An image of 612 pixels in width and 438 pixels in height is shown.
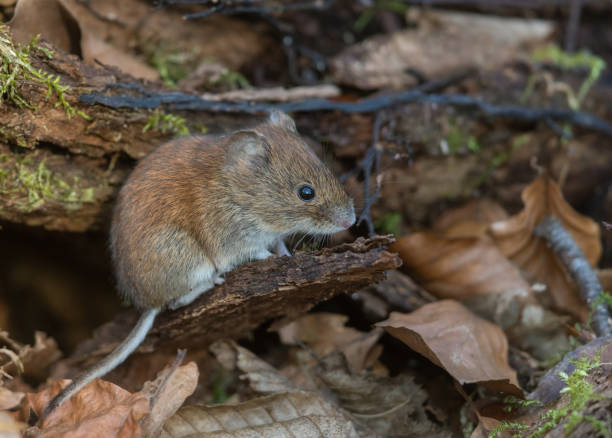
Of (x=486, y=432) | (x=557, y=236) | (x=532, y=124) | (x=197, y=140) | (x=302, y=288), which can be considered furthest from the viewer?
(x=532, y=124)

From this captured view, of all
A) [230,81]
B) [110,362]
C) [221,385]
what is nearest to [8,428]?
[110,362]

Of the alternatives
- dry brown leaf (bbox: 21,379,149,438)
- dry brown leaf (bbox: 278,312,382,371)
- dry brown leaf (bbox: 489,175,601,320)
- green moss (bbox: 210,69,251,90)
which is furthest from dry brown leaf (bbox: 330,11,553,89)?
dry brown leaf (bbox: 21,379,149,438)

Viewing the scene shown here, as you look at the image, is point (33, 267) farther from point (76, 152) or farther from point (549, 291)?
point (549, 291)

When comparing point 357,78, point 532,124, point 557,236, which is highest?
point 357,78

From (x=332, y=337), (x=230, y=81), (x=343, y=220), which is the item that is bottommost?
(x=332, y=337)

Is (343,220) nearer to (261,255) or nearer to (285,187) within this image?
(285,187)

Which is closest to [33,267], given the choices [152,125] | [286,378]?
[152,125]

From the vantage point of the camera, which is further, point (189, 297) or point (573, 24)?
point (573, 24)
